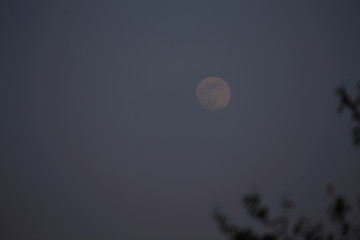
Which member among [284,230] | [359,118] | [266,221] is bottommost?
[284,230]

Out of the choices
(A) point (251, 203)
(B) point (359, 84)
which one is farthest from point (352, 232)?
(B) point (359, 84)

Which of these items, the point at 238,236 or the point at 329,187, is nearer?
the point at 329,187

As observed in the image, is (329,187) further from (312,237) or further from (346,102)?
(346,102)

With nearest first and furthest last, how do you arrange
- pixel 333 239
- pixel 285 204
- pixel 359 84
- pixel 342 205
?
1. pixel 359 84
2. pixel 342 205
3. pixel 333 239
4. pixel 285 204

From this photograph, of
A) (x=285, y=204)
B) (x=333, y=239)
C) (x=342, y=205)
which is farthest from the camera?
(x=285, y=204)

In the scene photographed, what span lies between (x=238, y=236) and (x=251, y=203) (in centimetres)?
170

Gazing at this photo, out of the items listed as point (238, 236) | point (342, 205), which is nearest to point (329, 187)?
point (342, 205)

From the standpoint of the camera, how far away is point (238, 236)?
10516 mm

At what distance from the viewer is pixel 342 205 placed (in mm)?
8852

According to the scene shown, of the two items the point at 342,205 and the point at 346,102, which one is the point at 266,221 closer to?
the point at 342,205

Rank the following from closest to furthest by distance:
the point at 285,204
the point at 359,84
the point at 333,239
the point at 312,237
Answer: the point at 359,84, the point at 333,239, the point at 312,237, the point at 285,204

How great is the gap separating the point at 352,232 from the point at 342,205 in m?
1.24

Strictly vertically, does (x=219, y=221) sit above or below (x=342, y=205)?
above

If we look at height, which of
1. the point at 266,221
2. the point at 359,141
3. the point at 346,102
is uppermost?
the point at 346,102
